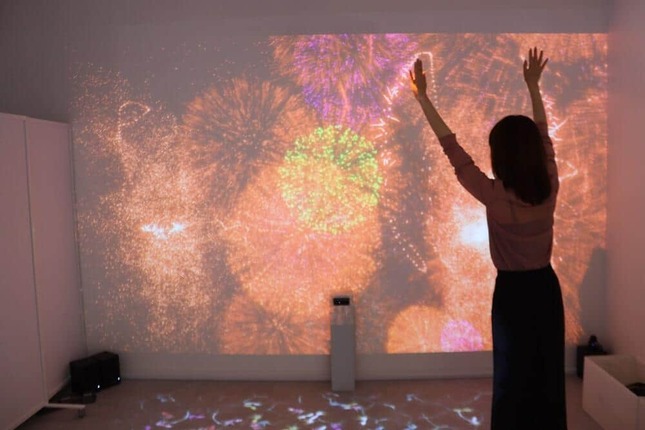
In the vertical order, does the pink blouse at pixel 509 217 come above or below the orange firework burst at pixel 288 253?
above

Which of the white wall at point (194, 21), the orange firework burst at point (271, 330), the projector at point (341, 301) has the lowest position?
the orange firework burst at point (271, 330)

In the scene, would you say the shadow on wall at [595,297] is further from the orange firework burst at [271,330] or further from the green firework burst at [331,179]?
the orange firework burst at [271,330]

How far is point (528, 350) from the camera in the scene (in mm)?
1541

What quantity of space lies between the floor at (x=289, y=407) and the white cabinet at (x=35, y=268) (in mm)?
269

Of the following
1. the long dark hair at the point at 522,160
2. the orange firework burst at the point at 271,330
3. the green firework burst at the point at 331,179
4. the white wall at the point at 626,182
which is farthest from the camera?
the orange firework burst at the point at 271,330

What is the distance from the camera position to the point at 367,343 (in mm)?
3189

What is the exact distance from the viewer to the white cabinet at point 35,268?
253 centimetres

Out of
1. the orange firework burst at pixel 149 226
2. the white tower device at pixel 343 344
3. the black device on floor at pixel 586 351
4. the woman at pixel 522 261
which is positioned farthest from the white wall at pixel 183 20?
the black device on floor at pixel 586 351

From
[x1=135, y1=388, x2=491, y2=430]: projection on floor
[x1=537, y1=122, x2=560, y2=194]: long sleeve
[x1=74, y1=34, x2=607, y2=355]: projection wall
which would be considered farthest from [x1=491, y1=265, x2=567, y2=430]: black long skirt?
[x1=74, y1=34, x2=607, y2=355]: projection wall

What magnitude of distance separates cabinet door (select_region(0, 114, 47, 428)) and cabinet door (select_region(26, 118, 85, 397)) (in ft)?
0.23

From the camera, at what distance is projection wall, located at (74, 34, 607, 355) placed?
3066 mm

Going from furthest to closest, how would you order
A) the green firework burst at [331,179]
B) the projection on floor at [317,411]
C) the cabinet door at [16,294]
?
the green firework burst at [331,179]
the projection on floor at [317,411]
the cabinet door at [16,294]

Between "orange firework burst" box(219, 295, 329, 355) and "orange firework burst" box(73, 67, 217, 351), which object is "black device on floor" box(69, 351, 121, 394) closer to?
"orange firework burst" box(73, 67, 217, 351)

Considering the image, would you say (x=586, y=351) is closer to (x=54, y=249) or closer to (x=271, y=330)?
(x=271, y=330)
